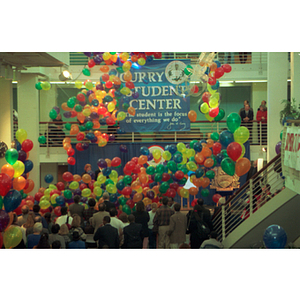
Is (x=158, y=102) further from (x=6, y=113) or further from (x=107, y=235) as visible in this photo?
(x=107, y=235)

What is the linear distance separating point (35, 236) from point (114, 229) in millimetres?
1120

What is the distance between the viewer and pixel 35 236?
5523mm

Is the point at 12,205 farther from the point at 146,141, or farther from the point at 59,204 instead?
the point at 146,141

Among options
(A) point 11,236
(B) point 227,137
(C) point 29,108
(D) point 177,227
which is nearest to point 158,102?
(C) point 29,108

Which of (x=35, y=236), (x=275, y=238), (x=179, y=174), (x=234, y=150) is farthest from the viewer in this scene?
(x=179, y=174)

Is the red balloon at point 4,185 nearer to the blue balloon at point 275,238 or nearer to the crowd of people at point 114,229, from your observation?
the crowd of people at point 114,229

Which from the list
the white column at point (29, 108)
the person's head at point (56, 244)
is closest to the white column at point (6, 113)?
the white column at point (29, 108)

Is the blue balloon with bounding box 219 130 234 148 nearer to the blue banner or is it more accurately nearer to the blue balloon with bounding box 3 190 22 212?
the blue balloon with bounding box 3 190 22 212

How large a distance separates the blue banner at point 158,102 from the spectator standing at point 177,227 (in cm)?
563

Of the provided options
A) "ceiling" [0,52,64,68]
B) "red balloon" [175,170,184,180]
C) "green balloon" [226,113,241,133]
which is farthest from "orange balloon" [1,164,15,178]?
"red balloon" [175,170,184,180]

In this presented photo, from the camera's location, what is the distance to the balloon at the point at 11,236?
17.1 ft

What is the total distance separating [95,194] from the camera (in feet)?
29.1

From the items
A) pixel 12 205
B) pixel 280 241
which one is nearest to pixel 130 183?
pixel 12 205

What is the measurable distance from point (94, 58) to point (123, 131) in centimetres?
339
